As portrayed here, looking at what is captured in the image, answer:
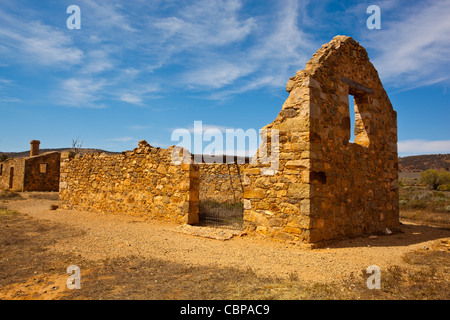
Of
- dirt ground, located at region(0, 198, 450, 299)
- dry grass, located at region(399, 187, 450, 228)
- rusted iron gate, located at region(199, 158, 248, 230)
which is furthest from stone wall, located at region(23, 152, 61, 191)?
dry grass, located at region(399, 187, 450, 228)

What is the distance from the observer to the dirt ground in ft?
11.6

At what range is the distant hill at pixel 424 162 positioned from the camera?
4235 centimetres

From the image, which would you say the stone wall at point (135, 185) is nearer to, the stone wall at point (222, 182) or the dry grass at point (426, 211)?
the stone wall at point (222, 182)

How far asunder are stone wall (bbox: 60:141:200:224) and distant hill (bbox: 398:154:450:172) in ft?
143

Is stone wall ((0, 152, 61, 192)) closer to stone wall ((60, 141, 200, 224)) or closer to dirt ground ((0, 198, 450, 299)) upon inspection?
stone wall ((60, 141, 200, 224))

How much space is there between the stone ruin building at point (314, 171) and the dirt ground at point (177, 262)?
552mm

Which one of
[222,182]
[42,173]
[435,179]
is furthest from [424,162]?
[42,173]

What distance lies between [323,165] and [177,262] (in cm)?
344

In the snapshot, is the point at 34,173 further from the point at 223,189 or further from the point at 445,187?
the point at 445,187

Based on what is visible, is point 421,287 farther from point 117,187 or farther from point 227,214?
point 117,187

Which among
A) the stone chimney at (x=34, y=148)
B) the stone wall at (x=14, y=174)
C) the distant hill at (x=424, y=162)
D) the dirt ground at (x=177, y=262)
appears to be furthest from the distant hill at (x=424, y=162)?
the stone wall at (x=14, y=174)

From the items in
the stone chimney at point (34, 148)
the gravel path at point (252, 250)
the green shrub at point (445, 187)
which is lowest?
the gravel path at point (252, 250)

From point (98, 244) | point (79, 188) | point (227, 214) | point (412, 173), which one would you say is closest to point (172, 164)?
point (227, 214)

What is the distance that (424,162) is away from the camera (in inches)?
1806
